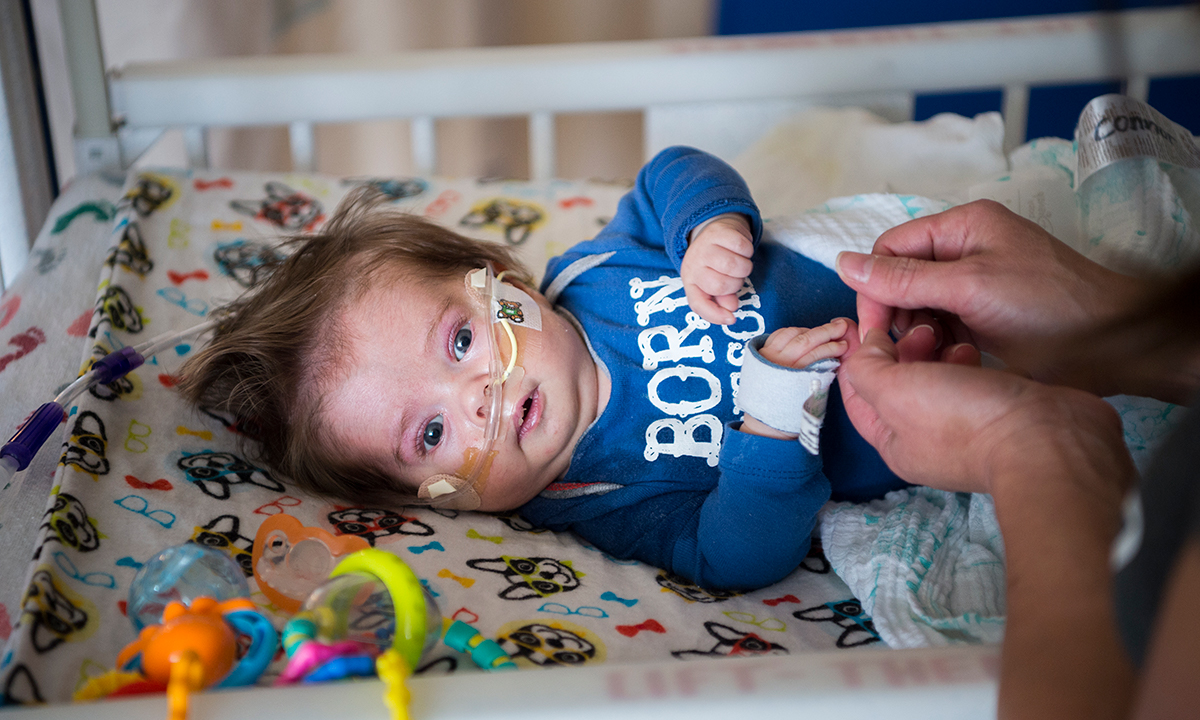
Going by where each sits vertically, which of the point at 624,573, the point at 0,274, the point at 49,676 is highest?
the point at 0,274

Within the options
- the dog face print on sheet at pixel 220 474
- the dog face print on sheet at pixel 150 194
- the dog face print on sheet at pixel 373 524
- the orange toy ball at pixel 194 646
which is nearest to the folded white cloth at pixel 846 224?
the dog face print on sheet at pixel 373 524

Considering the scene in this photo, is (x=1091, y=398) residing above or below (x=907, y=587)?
above

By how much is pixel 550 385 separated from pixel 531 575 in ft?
0.79

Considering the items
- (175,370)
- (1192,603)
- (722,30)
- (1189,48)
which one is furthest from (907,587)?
(722,30)

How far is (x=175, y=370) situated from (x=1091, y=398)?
0.98 meters

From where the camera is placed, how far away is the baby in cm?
98

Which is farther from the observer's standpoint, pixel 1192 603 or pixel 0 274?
pixel 0 274

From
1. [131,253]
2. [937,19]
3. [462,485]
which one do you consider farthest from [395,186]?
[937,19]

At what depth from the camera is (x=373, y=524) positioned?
90 centimetres

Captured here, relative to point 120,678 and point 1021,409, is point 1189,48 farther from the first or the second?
point 120,678

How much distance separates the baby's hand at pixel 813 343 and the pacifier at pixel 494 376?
0.29 m

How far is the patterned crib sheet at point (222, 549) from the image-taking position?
0.68m

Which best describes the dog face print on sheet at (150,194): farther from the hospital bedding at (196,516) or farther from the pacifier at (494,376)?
the pacifier at (494,376)

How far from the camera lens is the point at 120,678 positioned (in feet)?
1.81
